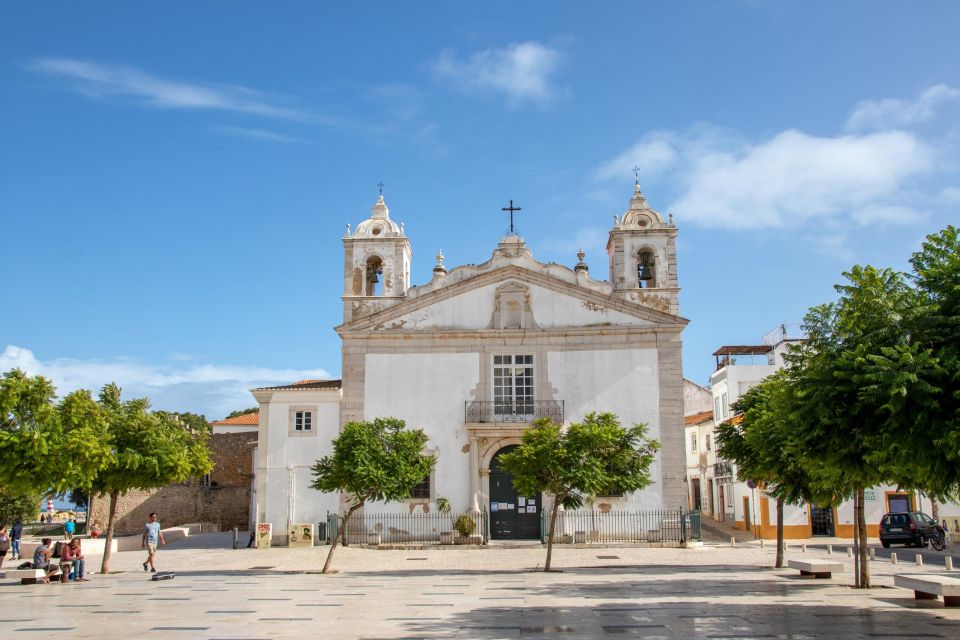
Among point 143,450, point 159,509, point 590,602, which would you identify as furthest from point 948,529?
point 159,509

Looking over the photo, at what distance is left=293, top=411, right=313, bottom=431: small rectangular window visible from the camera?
29.6 metres

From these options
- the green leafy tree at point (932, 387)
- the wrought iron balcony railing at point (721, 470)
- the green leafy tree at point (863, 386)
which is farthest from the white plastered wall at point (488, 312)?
the green leafy tree at point (932, 387)

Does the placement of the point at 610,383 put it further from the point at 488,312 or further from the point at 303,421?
the point at 303,421

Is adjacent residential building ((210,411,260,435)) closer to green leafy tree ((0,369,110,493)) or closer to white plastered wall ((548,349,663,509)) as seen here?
white plastered wall ((548,349,663,509))

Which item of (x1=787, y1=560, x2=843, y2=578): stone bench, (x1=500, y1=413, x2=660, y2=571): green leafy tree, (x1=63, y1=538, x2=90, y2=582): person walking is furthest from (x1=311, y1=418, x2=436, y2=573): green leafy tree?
(x1=787, y1=560, x2=843, y2=578): stone bench

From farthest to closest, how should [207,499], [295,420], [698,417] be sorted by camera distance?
[698,417] < [207,499] < [295,420]

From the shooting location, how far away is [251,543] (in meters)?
29.3

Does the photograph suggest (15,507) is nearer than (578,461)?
No

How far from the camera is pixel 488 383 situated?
29.4 meters

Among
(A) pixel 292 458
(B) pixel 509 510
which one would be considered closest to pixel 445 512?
(B) pixel 509 510

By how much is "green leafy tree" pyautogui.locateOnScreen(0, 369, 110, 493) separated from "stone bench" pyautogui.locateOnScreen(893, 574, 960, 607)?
1530cm

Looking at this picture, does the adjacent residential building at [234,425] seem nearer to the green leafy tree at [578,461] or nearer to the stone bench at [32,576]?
the stone bench at [32,576]

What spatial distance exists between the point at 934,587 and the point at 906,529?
16.7 meters

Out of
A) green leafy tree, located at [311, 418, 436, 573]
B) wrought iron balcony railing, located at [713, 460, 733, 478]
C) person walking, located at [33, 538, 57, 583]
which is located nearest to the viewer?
person walking, located at [33, 538, 57, 583]
